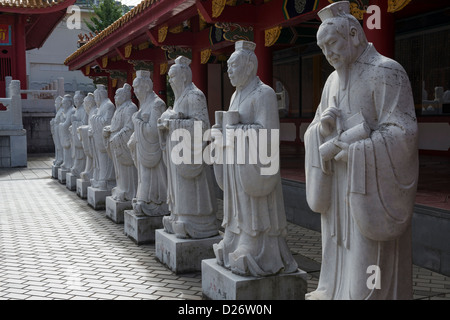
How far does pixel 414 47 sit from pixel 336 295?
8.06 m

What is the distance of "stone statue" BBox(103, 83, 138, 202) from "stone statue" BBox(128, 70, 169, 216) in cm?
83

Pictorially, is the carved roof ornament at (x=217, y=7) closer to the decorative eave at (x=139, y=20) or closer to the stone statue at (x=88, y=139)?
the decorative eave at (x=139, y=20)

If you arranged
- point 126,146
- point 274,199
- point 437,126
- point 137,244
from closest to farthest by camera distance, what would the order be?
point 274,199, point 137,244, point 126,146, point 437,126

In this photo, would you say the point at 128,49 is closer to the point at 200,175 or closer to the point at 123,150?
the point at 123,150

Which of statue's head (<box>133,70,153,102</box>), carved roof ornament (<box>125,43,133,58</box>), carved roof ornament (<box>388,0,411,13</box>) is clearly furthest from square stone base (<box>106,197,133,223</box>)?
carved roof ornament (<box>125,43,133,58</box>)

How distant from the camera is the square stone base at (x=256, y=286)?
151 inches

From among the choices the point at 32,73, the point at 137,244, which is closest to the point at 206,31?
the point at 137,244

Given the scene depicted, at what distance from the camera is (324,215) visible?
3.00 meters

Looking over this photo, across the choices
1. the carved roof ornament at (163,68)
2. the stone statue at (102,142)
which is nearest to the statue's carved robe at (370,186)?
the stone statue at (102,142)

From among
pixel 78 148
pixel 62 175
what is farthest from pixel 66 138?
pixel 78 148

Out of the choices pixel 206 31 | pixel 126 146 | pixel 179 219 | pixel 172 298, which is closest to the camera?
pixel 172 298

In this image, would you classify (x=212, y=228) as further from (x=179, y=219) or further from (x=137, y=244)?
(x=137, y=244)

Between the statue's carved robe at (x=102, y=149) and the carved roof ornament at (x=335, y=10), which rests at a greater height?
the carved roof ornament at (x=335, y=10)

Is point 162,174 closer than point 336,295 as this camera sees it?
No
